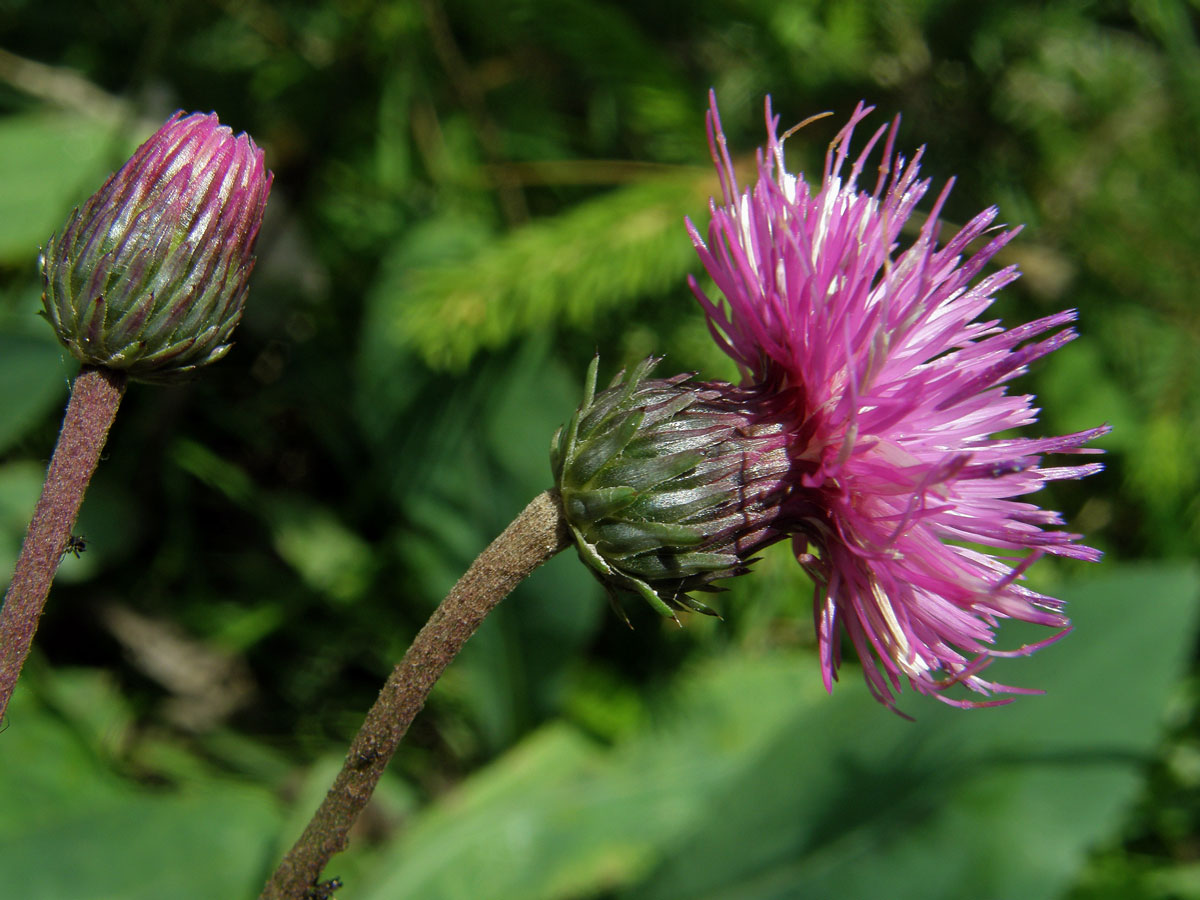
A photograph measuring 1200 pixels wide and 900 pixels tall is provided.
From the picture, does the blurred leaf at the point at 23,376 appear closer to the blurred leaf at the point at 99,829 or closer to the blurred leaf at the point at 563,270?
the blurred leaf at the point at 99,829

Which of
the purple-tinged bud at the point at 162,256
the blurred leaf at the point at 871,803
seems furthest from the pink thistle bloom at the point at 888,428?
the blurred leaf at the point at 871,803

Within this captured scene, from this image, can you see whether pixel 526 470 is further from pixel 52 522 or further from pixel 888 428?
pixel 52 522

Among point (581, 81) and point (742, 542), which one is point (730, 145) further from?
Result: point (742, 542)

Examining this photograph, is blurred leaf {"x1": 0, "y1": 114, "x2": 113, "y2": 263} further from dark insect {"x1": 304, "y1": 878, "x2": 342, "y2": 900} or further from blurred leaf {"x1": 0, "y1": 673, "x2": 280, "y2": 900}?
dark insect {"x1": 304, "y1": 878, "x2": 342, "y2": 900}

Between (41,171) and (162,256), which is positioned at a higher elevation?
(41,171)

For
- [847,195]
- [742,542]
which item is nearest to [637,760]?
[742,542]

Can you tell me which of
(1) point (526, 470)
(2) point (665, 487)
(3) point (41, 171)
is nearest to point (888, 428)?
(2) point (665, 487)
